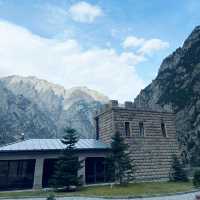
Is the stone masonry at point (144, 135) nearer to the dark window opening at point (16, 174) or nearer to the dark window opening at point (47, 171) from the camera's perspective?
the dark window opening at point (47, 171)

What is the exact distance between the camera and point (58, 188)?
1881cm

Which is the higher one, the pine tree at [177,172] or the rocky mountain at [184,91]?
the rocky mountain at [184,91]

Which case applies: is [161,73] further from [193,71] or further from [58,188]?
[58,188]

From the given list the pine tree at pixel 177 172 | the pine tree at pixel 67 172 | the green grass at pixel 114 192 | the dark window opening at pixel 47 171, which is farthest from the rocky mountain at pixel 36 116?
the green grass at pixel 114 192

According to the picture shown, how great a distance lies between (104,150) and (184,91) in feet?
140

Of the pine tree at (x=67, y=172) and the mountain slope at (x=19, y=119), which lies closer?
the pine tree at (x=67, y=172)

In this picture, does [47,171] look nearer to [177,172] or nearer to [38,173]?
[38,173]

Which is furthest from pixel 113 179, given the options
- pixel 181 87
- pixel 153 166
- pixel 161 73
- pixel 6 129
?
pixel 6 129

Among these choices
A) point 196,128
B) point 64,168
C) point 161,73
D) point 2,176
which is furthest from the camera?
point 161,73

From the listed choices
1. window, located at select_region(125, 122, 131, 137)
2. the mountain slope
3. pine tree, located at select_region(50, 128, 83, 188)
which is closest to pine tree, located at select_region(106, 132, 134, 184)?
window, located at select_region(125, 122, 131, 137)

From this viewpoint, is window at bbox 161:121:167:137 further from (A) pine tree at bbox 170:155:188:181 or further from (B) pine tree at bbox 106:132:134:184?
(B) pine tree at bbox 106:132:134:184

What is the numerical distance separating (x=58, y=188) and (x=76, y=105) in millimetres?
147991

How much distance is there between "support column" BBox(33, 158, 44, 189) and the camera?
821 inches

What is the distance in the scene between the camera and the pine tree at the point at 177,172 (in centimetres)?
2430
